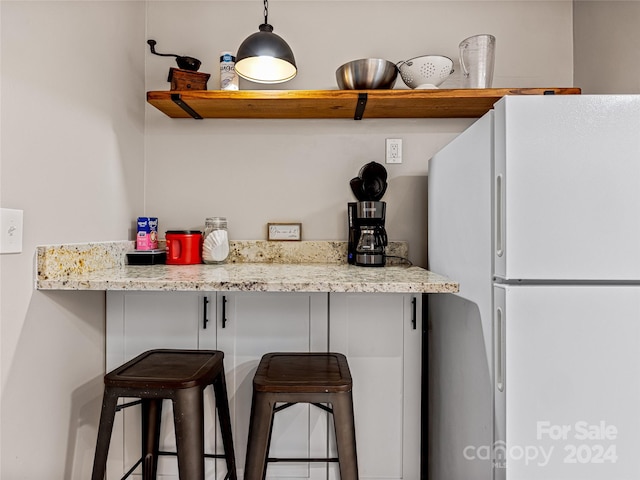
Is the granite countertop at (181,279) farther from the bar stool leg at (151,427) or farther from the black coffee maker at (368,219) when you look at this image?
the bar stool leg at (151,427)

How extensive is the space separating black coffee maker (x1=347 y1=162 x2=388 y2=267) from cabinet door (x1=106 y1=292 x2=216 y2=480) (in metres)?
0.70

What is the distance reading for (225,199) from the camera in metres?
1.99

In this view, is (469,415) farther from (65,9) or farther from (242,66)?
(65,9)

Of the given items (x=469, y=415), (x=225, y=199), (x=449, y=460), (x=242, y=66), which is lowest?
(x=449, y=460)

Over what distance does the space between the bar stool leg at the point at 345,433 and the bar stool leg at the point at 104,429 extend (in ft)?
2.35

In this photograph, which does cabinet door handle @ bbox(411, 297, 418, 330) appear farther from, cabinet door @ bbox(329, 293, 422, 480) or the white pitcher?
the white pitcher

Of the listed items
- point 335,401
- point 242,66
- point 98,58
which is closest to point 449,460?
point 335,401

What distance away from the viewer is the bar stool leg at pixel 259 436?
125 centimetres

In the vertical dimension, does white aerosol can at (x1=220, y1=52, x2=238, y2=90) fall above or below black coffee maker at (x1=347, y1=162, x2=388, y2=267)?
above

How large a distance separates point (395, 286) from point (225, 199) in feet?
3.69

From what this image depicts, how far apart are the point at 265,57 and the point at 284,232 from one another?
2.64ft

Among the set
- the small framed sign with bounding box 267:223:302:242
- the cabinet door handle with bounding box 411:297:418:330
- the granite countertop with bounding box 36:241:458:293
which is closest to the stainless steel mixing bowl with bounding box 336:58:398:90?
the small framed sign with bounding box 267:223:302:242

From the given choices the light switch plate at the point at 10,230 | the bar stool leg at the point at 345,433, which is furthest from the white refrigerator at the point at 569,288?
the light switch plate at the point at 10,230

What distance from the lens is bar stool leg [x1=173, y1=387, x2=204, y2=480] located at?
1.22m
